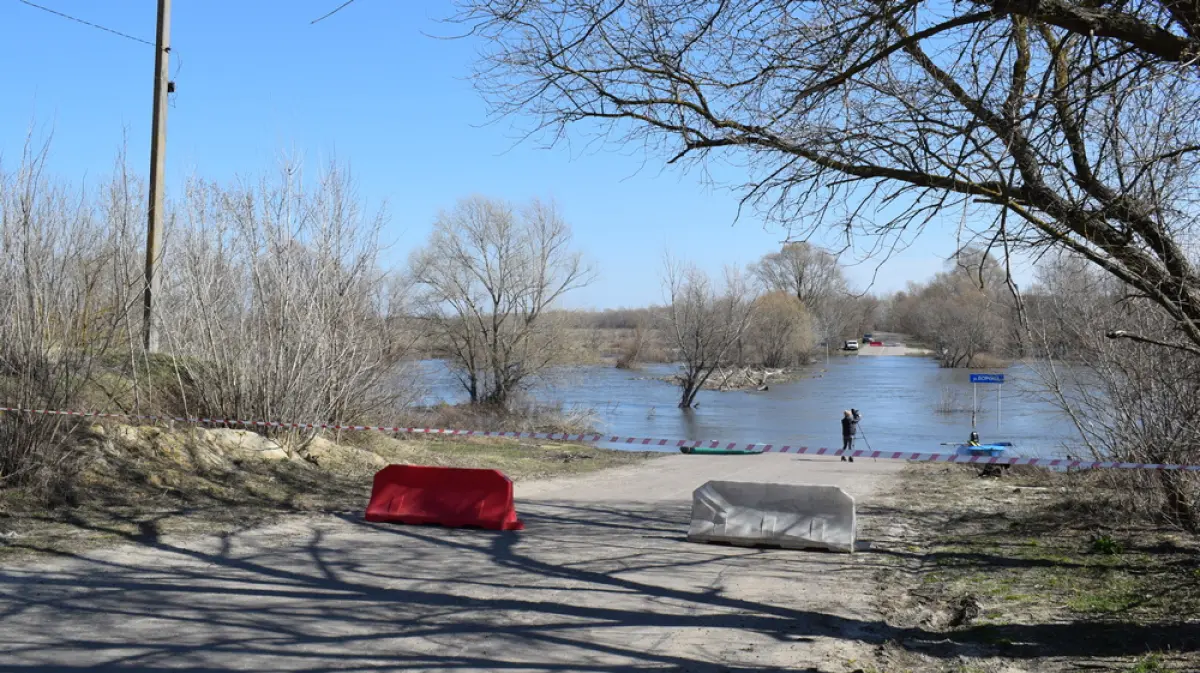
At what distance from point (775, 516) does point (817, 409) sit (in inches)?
1350

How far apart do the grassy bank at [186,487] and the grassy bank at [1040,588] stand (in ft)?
21.2

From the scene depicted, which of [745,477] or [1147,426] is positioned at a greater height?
[1147,426]

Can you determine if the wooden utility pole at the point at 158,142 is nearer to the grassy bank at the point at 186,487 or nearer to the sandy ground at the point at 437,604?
the grassy bank at the point at 186,487

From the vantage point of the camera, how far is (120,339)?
12461 mm

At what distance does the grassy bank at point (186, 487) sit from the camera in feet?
31.5

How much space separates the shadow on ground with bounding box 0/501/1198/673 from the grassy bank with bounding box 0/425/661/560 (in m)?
0.52

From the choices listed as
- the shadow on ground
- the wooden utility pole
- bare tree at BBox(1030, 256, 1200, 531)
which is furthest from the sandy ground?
the wooden utility pole

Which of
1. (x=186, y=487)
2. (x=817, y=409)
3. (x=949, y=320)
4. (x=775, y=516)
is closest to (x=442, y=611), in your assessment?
(x=775, y=516)

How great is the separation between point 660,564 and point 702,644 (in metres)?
2.71

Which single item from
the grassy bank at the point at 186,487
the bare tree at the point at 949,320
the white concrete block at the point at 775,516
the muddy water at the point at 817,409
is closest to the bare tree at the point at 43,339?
the grassy bank at the point at 186,487

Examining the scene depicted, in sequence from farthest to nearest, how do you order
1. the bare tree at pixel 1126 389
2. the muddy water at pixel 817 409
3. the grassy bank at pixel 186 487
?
1. the muddy water at pixel 817 409
2. the bare tree at pixel 1126 389
3. the grassy bank at pixel 186 487

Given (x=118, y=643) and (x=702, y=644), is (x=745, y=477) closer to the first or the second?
(x=702, y=644)

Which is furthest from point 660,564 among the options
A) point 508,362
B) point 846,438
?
point 508,362

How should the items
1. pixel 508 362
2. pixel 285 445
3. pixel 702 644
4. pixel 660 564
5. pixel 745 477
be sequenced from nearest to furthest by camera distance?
1. pixel 702 644
2. pixel 660 564
3. pixel 285 445
4. pixel 745 477
5. pixel 508 362
